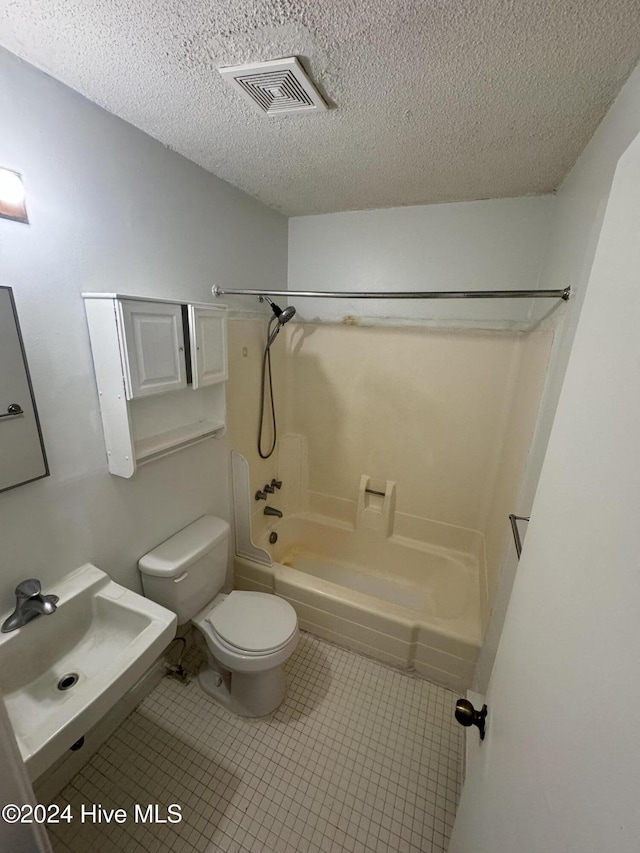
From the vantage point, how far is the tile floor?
1.15 meters

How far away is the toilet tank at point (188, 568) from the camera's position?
4.59 feet

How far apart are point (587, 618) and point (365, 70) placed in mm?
1239

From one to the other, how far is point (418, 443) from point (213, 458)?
50.1 inches

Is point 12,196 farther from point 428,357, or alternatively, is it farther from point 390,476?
point 390,476

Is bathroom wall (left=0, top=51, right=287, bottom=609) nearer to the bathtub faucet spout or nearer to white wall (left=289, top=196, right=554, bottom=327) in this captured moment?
white wall (left=289, top=196, right=554, bottom=327)

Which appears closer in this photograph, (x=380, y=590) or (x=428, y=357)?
(x=428, y=357)

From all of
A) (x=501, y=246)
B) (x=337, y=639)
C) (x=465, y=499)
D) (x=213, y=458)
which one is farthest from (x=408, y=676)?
(x=501, y=246)

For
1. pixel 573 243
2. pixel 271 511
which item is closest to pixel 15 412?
pixel 271 511

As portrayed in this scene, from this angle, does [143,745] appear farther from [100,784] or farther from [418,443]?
[418,443]

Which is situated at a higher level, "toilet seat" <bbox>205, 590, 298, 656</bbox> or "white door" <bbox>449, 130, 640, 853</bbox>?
"white door" <bbox>449, 130, 640, 853</bbox>

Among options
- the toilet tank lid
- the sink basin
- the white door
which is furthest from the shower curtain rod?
the sink basin

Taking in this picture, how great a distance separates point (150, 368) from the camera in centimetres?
117

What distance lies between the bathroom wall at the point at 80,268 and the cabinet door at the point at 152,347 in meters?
0.15

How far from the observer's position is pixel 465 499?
6.94 feet
